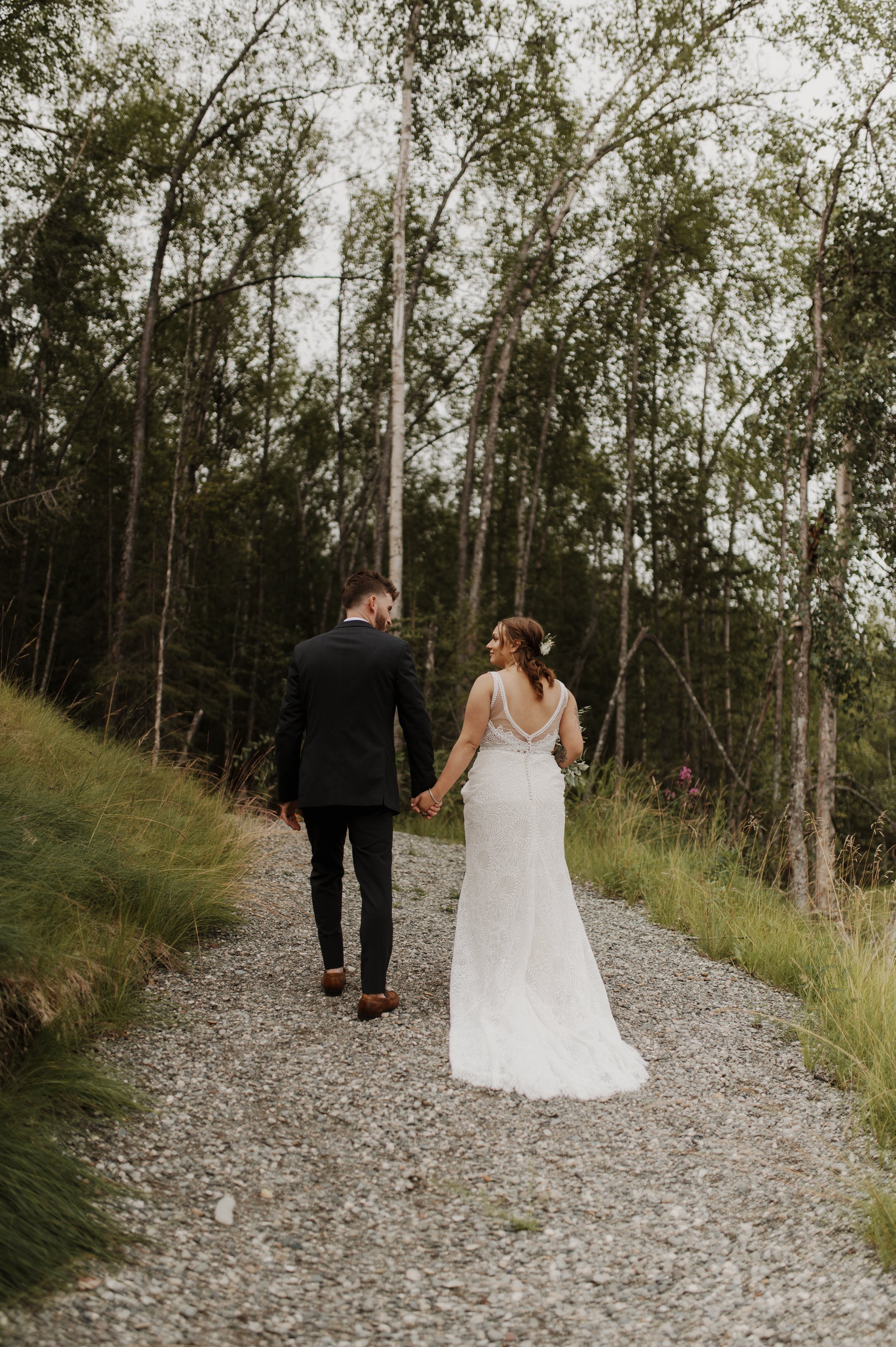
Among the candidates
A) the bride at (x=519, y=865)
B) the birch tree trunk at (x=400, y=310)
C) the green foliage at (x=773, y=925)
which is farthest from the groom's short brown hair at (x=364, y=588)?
the birch tree trunk at (x=400, y=310)

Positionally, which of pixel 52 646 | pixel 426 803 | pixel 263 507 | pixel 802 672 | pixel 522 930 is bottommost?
pixel 522 930

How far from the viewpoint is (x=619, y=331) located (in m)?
19.8

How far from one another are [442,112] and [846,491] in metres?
8.42

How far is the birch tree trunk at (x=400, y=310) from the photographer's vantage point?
37.1ft

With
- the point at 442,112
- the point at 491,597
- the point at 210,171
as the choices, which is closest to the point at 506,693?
the point at 442,112

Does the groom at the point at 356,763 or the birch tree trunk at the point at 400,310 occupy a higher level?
the birch tree trunk at the point at 400,310

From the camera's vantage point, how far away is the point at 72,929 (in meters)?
3.89

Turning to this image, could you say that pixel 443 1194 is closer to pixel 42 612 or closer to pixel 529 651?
pixel 529 651

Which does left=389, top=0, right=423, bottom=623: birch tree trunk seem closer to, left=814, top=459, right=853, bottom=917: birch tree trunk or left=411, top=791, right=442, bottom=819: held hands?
left=814, top=459, right=853, bottom=917: birch tree trunk

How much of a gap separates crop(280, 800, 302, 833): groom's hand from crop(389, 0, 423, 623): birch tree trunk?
6507 millimetres

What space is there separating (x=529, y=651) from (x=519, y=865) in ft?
3.39

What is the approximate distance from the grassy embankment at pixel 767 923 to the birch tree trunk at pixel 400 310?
3.55 metres

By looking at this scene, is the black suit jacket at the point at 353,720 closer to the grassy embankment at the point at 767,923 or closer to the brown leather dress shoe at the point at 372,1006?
the brown leather dress shoe at the point at 372,1006

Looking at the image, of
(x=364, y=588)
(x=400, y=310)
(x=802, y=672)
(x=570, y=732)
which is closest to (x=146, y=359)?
(x=400, y=310)
